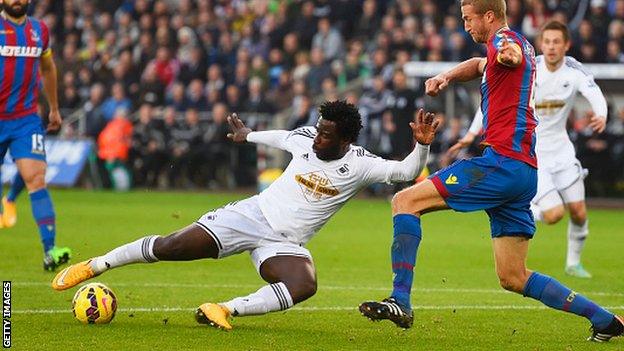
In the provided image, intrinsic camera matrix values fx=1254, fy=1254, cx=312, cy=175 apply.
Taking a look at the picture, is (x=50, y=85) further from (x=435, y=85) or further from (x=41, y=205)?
(x=435, y=85)

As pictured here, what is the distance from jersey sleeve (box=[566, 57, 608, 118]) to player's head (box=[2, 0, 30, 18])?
17.8 ft

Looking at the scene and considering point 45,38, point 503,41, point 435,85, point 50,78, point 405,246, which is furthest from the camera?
point 50,78

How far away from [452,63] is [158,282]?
12919 mm

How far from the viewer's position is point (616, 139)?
2256 cm

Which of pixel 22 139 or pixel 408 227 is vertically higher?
pixel 408 227

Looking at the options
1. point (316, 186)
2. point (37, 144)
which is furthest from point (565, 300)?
point (37, 144)

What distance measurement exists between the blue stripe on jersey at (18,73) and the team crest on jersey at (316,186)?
4493 millimetres

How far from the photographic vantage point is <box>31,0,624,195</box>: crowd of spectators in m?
23.8

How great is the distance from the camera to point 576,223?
13086mm

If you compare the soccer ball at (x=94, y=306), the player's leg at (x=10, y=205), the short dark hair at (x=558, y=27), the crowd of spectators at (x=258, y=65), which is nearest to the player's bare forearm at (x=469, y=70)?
the soccer ball at (x=94, y=306)

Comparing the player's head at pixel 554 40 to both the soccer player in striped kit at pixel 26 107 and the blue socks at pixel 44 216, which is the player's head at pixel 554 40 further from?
the blue socks at pixel 44 216

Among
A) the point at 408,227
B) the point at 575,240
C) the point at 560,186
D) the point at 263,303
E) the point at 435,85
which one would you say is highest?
the point at 435,85

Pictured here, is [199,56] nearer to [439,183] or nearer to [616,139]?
[616,139]

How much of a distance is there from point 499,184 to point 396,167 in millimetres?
905
